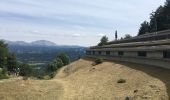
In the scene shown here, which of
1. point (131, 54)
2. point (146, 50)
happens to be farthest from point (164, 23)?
point (146, 50)

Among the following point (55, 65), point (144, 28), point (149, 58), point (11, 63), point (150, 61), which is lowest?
point (55, 65)

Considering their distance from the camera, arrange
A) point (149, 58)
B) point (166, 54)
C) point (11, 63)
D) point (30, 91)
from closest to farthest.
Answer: point (166, 54), point (30, 91), point (149, 58), point (11, 63)

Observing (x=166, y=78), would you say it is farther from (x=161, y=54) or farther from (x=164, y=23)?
(x=164, y=23)

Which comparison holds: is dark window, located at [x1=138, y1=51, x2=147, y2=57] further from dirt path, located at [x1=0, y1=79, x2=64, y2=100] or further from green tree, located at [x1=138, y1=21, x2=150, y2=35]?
green tree, located at [x1=138, y1=21, x2=150, y2=35]

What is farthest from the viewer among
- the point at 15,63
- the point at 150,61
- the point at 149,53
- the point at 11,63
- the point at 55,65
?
the point at 15,63

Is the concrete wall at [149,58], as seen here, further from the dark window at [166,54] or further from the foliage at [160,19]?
the foliage at [160,19]

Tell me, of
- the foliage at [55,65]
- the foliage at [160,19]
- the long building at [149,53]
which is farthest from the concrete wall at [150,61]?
the foliage at [55,65]

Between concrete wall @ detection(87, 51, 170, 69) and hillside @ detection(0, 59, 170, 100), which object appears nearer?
hillside @ detection(0, 59, 170, 100)

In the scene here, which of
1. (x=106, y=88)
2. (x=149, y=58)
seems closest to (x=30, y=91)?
(x=106, y=88)

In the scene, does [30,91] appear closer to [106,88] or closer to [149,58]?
[106,88]

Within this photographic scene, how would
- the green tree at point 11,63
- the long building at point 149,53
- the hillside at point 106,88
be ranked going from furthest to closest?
the green tree at point 11,63 < the long building at point 149,53 < the hillside at point 106,88

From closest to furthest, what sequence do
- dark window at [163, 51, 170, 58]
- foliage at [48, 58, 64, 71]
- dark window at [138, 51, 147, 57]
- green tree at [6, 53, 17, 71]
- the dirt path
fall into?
dark window at [163, 51, 170, 58], the dirt path, dark window at [138, 51, 147, 57], foliage at [48, 58, 64, 71], green tree at [6, 53, 17, 71]

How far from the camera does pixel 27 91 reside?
52.7 metres

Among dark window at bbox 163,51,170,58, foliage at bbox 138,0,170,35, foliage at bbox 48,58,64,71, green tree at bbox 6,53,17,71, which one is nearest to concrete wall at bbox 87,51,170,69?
dark window at bbox 163,51,170,58
